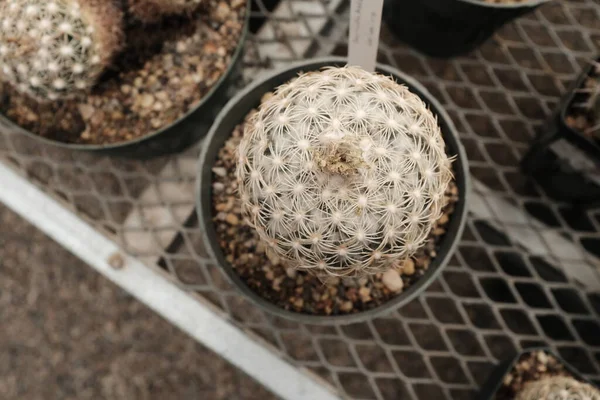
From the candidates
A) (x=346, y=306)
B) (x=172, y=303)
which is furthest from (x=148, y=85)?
(x=346, y=306)

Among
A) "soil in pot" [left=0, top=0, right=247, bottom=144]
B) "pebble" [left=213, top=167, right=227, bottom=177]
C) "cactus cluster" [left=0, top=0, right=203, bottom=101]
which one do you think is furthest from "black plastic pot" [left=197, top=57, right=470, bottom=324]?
"cactus cluster" [left=0, top=0, right=203, bottom=101]

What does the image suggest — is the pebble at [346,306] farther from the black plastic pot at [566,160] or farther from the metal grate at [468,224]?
the black plastic pot at [566,160]

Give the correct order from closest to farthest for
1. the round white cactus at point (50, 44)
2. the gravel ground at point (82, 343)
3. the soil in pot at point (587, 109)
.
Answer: the round white cactus at point (50, 44) → the soil in pot at point (587, 109) → the gravel ground at point (82, 343)

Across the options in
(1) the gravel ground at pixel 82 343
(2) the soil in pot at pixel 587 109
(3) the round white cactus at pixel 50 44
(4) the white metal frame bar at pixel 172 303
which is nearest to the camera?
(3) the round white cactus at pixel 50 44

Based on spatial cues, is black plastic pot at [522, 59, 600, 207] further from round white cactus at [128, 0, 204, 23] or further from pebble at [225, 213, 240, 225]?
round white cactus at [128, 0, 204, 23]

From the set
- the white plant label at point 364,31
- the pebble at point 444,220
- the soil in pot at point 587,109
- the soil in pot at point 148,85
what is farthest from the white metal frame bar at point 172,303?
the soil in pot at point 587,109

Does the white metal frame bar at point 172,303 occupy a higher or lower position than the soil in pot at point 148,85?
lower

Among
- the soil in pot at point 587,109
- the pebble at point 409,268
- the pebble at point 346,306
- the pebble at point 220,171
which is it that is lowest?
the pebble at point 346,306

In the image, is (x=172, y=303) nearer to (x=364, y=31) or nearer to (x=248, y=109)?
(x=248, y=109)
